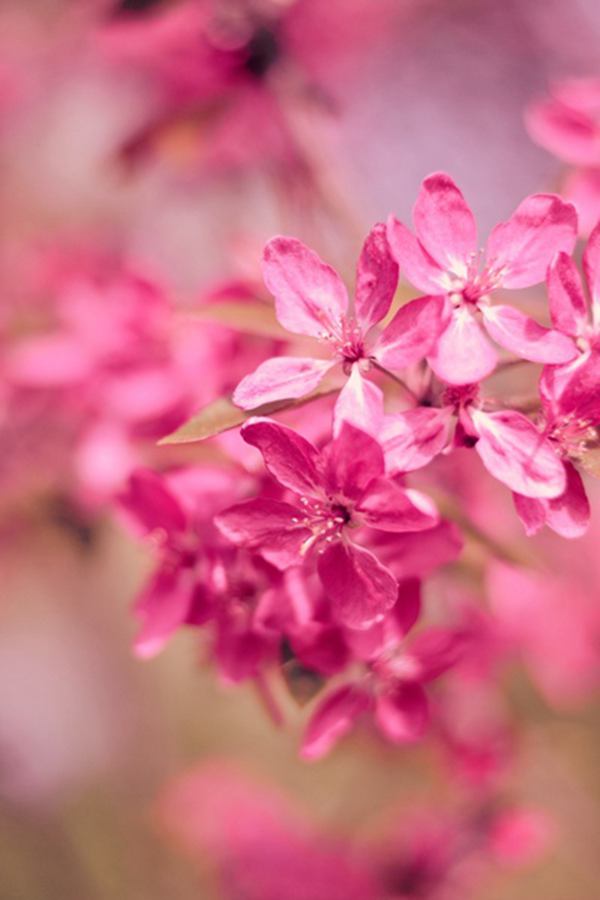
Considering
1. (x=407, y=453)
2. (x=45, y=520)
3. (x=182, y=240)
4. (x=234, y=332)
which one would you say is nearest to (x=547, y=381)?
(x=407, y=453)

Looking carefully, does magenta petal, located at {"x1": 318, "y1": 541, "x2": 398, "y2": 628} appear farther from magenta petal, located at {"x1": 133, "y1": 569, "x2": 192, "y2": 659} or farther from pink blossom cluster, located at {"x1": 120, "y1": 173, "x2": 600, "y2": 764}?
magenta petal, located at {"x1": 133, "y1": 569, "x2": 192, "y2": 659}

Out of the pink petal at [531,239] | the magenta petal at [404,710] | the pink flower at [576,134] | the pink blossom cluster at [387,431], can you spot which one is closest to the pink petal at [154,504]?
the pink blossom cluster at [387,431]

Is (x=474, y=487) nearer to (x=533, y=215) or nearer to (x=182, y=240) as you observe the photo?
(x=533, y=215)

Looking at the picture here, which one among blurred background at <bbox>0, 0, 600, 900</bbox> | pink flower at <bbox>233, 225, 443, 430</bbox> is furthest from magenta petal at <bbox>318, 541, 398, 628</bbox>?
blurred background at <bbox>0, 0, 600, 900</bbox>

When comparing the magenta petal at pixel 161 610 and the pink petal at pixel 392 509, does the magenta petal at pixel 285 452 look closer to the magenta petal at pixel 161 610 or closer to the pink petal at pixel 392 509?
the pink petal at pixel 392 509

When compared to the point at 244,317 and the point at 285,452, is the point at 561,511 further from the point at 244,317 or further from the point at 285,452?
the point at 244,317
